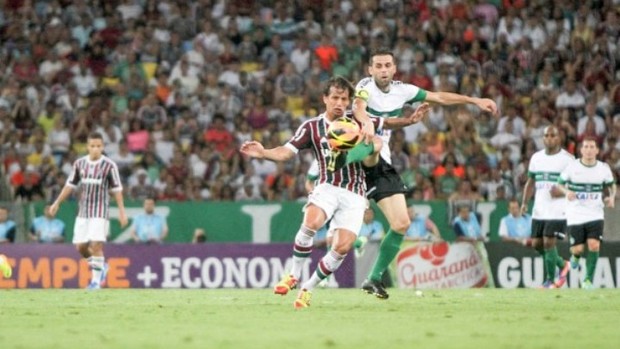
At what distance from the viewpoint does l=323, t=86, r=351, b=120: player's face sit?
13984 millimetres

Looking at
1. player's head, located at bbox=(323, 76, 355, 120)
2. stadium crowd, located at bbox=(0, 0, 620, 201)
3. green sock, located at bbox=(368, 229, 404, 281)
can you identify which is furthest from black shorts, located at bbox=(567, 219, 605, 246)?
player's head, located at bbox=(323, 76, 355, 120)

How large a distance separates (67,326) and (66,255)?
1181cm

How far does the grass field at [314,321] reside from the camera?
1023cm

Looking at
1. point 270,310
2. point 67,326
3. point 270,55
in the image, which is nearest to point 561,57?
point 270,55

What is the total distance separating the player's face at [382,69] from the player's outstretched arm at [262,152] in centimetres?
190

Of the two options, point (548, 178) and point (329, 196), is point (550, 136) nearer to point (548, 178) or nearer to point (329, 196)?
point (548, 178)

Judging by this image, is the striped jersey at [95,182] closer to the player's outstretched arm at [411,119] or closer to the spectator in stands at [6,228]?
the spectator in stands at [6,228]

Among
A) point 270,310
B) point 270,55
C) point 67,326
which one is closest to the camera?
point 67,326

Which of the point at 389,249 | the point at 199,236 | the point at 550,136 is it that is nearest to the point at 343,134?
the point at 389,249

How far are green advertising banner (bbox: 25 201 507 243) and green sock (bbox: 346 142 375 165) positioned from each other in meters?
10.6

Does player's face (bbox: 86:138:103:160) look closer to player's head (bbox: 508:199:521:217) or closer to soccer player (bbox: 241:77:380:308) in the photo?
soccer player (bbox: 241:77:380:308)

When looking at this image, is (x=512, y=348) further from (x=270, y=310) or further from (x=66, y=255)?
(x=66, y=255)

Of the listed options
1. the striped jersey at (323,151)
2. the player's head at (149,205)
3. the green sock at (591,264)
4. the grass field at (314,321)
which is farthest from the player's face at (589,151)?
the player's head at (149,205)

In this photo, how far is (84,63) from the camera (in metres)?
28.9
